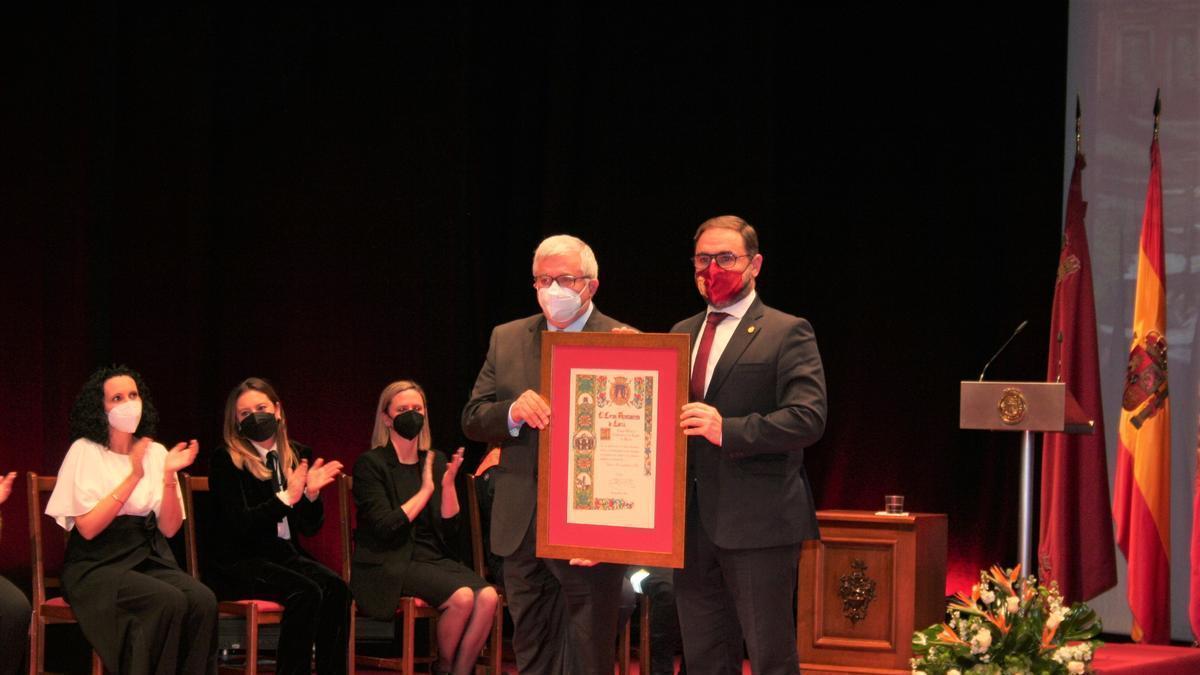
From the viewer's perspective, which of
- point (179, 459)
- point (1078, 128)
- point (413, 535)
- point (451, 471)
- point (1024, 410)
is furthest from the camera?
point (1078, 128)

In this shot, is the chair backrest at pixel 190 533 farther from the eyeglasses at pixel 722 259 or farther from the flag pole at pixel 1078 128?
the flag pole at pixel 1078 128

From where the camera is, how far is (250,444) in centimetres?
561

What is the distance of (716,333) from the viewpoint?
3.77 metres

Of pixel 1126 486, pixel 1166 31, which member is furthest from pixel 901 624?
pixel 1166 31

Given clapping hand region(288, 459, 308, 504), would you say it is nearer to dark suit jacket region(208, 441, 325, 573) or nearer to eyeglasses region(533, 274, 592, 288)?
dark suit jacket region(208, 441, 325, 573)

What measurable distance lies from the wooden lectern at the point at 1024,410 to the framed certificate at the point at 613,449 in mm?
2122

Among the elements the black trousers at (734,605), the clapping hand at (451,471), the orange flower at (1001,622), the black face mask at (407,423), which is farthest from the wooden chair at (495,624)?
the orange flower at (1001,622)

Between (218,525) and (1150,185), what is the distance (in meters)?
4.12

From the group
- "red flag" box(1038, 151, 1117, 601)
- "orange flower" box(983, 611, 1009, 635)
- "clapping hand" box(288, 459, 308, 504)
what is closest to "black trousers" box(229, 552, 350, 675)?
"clapping hand" box(288, 459, 308, 504)

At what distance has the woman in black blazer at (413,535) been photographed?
552 cm

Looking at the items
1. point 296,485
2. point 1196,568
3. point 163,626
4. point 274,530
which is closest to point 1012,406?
point 1196,568

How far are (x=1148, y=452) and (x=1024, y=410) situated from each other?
112cm

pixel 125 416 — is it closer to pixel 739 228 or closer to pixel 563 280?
pixel 563 280

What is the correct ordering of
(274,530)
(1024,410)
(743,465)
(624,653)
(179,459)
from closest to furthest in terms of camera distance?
1. (743,465)
2. (179,459)
3. (1024,410)
4. (274,530)
5. (624,653)
